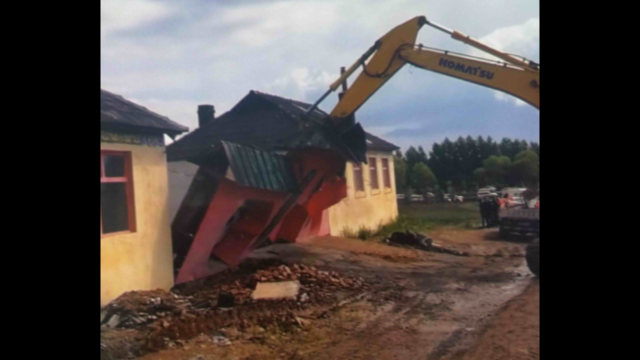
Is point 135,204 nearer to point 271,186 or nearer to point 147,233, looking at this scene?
point 147,233

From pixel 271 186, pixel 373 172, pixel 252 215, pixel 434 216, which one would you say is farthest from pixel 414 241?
pixel 252 215

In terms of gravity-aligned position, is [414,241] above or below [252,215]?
below

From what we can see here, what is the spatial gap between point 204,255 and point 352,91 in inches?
63.2

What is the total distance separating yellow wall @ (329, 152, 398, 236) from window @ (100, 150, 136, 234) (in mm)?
1352

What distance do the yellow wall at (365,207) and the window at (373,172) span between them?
28 mm

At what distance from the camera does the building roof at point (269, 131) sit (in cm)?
328

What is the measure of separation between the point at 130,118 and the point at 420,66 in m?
1.80

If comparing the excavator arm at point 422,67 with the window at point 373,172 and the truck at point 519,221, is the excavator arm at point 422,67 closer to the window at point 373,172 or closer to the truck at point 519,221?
the window at point 373,172

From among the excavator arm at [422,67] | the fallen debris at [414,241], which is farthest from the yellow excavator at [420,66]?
the fallen debris at [414,241]

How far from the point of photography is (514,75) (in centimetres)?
344

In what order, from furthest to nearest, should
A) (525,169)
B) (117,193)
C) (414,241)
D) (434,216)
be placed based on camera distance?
(117,193) < (414,241) < (434,216) < (525,169)

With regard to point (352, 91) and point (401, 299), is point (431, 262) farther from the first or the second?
point (352, 91)

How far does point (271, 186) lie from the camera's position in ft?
13.5

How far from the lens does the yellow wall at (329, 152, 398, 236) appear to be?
3547 mm
